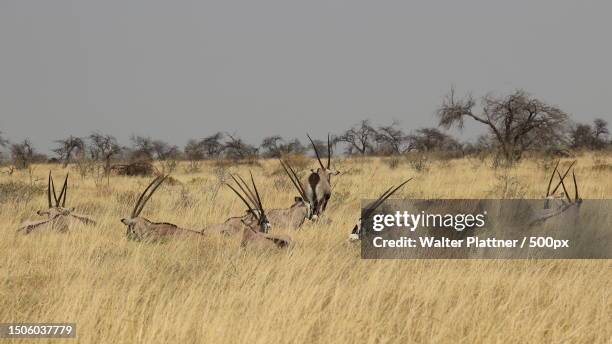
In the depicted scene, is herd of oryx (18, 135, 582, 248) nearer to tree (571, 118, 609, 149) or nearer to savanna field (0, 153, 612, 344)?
savanna field (0, 153, 612, 344)

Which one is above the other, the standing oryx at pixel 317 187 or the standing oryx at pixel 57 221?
the standing oryx at pixel 317 187

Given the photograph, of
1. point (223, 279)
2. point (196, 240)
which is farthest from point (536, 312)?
point (196, 240)

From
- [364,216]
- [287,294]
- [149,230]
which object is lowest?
[287,294]

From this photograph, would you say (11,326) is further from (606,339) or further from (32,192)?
(32,192)

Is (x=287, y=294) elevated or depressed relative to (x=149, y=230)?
depressed

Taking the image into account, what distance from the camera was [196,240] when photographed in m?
6.25

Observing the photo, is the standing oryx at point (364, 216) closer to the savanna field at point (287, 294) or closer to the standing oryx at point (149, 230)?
the savanna field at point (287, 294)

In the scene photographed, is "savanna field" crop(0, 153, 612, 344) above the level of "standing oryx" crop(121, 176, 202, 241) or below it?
below

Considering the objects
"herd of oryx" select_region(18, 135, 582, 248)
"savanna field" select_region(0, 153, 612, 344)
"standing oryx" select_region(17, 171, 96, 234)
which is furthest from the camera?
"standing oryx" select_region(17, 171, 96, 234)

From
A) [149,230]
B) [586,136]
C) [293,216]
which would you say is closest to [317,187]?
[293,216]

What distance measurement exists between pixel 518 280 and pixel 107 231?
479 centimetres

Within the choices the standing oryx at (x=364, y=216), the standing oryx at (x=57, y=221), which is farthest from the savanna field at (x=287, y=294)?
the standing oryx at (x=57, y=221)

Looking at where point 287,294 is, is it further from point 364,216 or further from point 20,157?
point 20,157

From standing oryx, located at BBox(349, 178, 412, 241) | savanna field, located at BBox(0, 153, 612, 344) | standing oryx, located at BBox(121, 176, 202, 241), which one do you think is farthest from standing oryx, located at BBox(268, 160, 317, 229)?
standing oryx, located at BBox(121, 176, 202, 241)
